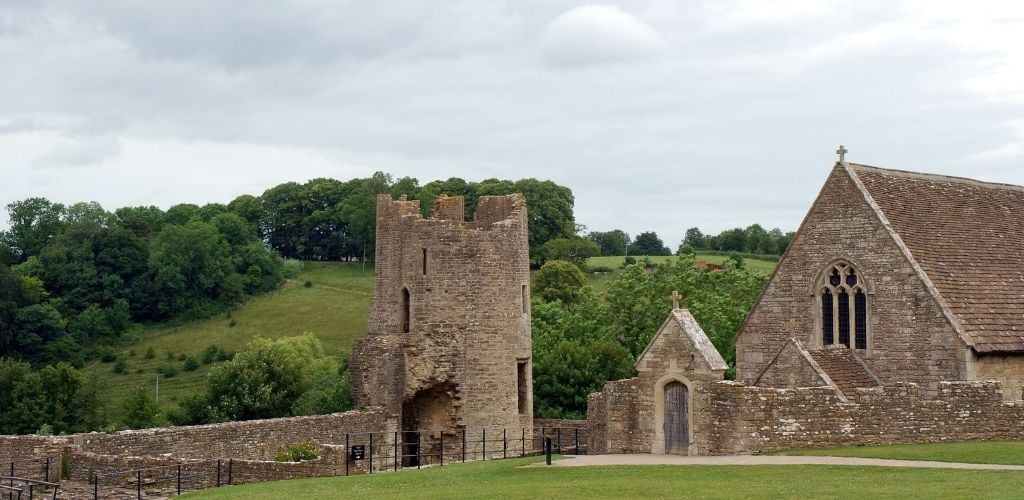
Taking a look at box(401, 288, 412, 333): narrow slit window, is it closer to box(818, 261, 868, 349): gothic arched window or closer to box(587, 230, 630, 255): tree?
box(818, 261, 868, 349): gothic arched window

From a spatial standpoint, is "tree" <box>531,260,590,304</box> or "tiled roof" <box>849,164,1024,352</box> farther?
"tree" <box>531,260,590,304</box>

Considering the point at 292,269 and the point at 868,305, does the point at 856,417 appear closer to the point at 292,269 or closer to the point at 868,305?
the point at 868,305

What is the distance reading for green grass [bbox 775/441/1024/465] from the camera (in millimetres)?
25906

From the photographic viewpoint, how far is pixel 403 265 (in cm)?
4062

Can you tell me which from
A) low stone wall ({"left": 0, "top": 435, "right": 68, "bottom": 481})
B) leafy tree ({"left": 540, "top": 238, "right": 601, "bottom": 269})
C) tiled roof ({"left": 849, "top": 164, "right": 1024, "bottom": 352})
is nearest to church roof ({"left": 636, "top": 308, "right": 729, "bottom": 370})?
tiled roof ({"left": 849, "top": 164, "right": 1024, "bottom": 352})

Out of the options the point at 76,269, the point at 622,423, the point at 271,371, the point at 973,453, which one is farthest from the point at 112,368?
the point at 973,453

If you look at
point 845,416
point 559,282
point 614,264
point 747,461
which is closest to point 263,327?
point 559,282

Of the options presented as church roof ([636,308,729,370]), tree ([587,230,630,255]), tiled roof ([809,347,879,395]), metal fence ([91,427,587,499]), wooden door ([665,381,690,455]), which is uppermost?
tree ([587,230,630,255])

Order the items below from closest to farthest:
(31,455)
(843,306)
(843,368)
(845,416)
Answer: (845,416) < (31,455) < (843,368) < (843,306)

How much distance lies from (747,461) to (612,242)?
379ft

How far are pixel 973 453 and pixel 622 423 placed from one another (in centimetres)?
849

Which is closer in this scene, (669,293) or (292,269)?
(669,293)

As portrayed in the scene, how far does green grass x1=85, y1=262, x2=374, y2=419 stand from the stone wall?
5088 cm

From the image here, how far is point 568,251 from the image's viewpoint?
102375 millimetres
